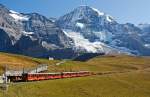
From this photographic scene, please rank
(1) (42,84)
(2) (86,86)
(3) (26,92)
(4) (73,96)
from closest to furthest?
1. (3) (26,92)
2. (4) (73,96)
3. (1) (42,84)
4. (2) (86,86)

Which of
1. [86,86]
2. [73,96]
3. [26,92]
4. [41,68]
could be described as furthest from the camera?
[41,68]

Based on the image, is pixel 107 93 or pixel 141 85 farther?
pixel 141 85

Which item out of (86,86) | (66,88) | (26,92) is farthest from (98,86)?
(26,92)

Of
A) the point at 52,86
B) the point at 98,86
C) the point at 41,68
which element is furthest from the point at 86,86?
the point at 41,68

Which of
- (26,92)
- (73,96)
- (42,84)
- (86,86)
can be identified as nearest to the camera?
(26,92)

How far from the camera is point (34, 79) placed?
96188mm

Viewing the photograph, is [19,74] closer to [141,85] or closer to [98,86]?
[98,86]

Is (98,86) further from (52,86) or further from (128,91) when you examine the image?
(52,86)

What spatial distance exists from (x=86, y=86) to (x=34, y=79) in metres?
12.5

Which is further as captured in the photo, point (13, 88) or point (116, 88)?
point (116, 88)

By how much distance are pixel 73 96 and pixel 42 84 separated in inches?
350

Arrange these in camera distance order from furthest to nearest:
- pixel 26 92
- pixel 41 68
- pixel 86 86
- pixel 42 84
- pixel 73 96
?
pixel 41 68
pixel 86 86
pixel 42 84
pixel 73 96
pixel 26 92

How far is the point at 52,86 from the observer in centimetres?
8356

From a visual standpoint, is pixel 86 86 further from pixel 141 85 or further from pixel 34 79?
pixel 141 85
